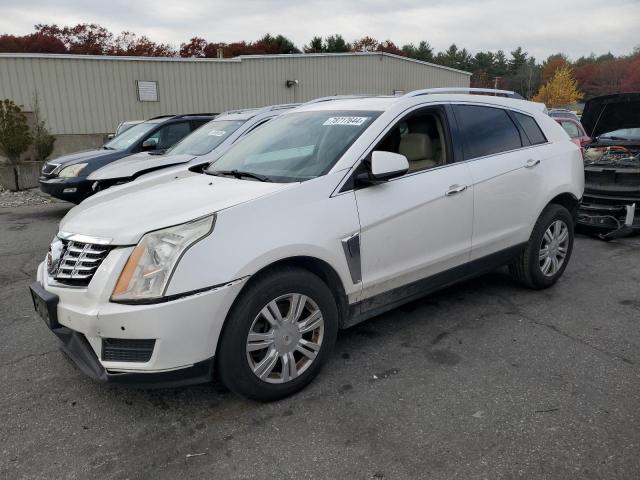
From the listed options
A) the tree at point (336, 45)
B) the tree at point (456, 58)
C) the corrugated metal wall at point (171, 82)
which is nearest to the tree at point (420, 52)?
the tree at point (456, 58)

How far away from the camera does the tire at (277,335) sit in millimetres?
2711

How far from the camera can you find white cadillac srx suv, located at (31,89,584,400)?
8.45 ft

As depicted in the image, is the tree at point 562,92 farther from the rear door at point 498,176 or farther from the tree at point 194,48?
the rear door at point 498,176

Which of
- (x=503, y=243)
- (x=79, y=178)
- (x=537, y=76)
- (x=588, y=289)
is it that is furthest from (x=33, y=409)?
(x=537, y=76)

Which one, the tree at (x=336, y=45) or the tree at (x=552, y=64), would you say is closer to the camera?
the tree at (x=336, y=45)

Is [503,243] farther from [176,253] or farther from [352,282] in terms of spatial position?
[176,253]

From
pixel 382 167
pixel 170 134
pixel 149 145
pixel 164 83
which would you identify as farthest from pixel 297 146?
pixel 164 83

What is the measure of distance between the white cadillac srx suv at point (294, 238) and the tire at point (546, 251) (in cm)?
2

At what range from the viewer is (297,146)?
3703 mm

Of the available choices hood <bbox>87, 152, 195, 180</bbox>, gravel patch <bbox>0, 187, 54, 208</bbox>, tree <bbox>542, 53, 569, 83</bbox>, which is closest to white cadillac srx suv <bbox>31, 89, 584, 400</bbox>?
hood <bbox>87, 152, 195, 180</bbox>

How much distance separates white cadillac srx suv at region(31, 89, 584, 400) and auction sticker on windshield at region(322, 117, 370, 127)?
0.08 feet

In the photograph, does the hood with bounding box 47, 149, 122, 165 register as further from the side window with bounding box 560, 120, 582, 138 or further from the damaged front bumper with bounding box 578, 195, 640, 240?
the side window with bounding box 560, 120, 582, 138

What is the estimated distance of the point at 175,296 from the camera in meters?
2.51

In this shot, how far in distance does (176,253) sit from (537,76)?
9897 cm
